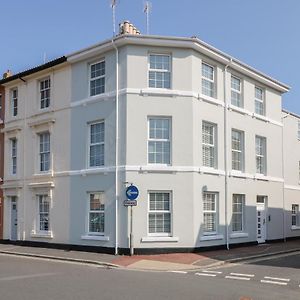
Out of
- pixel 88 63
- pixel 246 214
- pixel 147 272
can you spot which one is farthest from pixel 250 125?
pixel 147 272

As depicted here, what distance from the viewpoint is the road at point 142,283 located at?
11070 millimetres

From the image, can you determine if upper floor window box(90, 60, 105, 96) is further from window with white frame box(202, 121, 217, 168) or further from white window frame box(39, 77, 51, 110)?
window with white frame box(202, 121, 217, 168)

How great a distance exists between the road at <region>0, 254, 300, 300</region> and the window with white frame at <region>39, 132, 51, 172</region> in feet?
24.9

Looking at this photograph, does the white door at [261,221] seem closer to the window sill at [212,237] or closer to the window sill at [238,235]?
the window sill at [238,235]

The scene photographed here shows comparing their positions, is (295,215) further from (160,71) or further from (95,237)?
(95,237)

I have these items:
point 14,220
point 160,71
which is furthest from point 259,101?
point 14,220

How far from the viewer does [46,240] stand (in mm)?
23875

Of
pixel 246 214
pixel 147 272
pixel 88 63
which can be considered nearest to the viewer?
pixel 147 272

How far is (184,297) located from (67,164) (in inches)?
528

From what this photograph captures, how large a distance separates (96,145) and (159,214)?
4.23 meters

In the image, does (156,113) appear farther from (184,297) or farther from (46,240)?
(184,297)

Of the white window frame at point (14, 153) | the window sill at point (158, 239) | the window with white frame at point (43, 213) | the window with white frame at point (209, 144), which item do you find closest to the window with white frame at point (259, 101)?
the window with white frame at point (209, 144)

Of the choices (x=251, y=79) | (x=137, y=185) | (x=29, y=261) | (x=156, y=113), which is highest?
(x=251, y=79)

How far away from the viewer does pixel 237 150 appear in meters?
24.6
